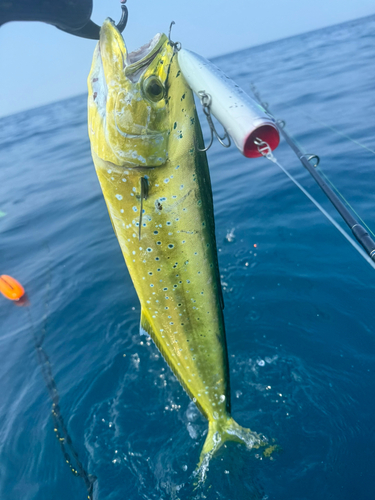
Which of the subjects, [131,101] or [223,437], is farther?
[223,437]

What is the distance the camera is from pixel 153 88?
6.11 feet

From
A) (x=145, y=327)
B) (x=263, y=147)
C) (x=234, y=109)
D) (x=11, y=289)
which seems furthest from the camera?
(x=11, y=289)

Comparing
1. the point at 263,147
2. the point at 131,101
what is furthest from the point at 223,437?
the point at 131,101

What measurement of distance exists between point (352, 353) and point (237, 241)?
2.67 m

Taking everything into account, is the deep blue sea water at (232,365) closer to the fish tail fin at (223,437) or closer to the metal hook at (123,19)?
the fish tail fin at (223,437)

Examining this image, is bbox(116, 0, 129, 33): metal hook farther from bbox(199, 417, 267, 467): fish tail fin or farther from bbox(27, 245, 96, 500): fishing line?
bbox(27, 245, 96, 500): fishing line

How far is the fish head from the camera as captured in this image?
1848 mm

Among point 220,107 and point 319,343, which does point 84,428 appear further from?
point 220,107

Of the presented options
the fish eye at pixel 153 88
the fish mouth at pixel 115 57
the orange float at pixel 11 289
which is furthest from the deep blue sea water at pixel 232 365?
the fish mouth at pixel 115 57

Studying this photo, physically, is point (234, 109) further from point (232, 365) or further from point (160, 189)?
point (232, 365)

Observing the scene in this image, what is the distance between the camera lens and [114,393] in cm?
363

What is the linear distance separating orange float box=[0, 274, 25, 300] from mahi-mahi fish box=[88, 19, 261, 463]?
155 inches

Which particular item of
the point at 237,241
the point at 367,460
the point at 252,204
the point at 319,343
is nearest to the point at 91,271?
the point at 237,241

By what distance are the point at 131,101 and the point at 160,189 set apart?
1.72 ft
